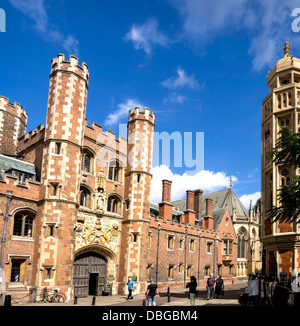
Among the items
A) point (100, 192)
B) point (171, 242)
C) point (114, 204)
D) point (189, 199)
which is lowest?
point (171, 242)

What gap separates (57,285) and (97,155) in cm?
1038

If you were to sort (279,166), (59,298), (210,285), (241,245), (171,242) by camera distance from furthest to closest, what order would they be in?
(241,245) < (171,242) < (279,166) < (210,285) < (59,298)

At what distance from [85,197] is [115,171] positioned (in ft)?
13.9

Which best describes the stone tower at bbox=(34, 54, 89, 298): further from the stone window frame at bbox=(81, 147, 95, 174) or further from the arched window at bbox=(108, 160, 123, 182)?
the arched window at bbox=(108, 160, 123, 182)

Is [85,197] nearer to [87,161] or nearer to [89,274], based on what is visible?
[87,161]

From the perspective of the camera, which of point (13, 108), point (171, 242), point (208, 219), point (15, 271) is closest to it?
point (15, 271)

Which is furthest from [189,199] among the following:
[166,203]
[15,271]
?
[15,271]

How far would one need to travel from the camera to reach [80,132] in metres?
24.2

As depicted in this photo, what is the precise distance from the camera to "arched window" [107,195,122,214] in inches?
1099

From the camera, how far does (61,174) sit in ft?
73.7

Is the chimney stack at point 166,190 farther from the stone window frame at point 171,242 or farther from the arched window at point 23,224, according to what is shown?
the arched window at point 23,224

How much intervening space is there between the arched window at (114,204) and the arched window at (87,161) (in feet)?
10.7
